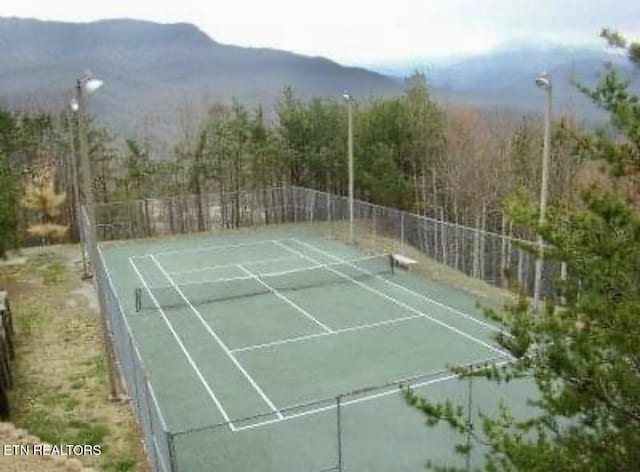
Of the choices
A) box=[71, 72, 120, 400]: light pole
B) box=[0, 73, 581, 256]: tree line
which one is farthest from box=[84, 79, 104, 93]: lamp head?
box=[0, 73, 581, 256]: tree line

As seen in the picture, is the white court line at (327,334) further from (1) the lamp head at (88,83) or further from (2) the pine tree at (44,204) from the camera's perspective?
(2) the pine tree at (44,204)

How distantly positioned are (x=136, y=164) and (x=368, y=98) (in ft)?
33.6

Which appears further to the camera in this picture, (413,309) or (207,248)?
(207,248)

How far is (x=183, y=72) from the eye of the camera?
2515 inches

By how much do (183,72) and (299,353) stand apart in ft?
172

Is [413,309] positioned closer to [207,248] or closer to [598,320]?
[207,248]

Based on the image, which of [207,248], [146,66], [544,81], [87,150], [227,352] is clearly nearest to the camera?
[87,150]

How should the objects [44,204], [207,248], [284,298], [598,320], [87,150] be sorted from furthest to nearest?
[44,204], [207,248], [284,298], [87,150], [598,320]

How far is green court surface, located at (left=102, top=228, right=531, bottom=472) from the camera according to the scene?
11125 millimetres

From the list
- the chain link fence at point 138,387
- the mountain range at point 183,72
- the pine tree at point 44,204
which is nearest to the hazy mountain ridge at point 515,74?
the mountain range at point 183,72

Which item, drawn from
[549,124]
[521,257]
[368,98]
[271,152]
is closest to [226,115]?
[271,152]

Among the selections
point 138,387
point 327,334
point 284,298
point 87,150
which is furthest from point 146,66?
point 138,387

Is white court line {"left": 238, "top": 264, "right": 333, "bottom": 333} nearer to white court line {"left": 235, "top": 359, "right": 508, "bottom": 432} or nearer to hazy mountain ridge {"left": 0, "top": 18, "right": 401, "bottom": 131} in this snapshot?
white court line {"left": 235, "top": 359, "right": 508, "bottom": 432}

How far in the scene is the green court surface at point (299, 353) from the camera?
1112cm
